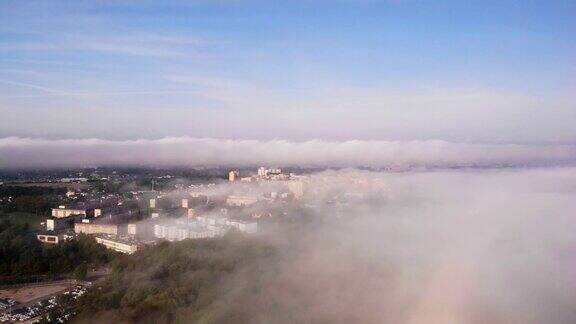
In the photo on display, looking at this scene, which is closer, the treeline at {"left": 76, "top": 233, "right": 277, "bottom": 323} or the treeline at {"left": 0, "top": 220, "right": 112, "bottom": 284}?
the treeline at {"left": 76, "top": 233, "right": 277, "bottom": 323}

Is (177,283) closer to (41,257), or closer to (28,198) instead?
(41,257)

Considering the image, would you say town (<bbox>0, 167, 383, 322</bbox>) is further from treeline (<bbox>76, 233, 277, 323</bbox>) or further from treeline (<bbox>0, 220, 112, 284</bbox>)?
treeline (<bbox>76, 233, 277, 323</bbox>)

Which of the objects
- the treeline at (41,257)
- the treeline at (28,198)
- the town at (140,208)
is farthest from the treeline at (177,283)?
the treeline at (28,198)

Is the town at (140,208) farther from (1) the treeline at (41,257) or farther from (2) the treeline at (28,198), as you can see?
(1) the treeline at (41,257)

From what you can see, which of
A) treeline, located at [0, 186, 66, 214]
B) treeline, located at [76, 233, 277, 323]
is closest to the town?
treeline, located at [0, 186, 66, 214]

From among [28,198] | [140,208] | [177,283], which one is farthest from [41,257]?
[28,198]

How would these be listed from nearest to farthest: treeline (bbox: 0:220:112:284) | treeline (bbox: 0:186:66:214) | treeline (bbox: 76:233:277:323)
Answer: treeline (bbox: 76:233:277:323)
treeline (bbox: 0:220:112:284)
treeline (bbox: 0:186:66:214)
